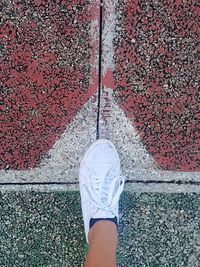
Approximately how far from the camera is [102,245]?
2137mm

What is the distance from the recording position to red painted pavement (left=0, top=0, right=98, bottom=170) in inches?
87.5

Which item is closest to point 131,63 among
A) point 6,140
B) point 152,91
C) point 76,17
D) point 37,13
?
point 152,91

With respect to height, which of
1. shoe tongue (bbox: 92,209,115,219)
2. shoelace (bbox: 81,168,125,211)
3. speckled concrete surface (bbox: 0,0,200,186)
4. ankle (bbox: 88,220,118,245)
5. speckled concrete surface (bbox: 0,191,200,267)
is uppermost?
speckled concrete surface (bbox: 0,0,200,186)

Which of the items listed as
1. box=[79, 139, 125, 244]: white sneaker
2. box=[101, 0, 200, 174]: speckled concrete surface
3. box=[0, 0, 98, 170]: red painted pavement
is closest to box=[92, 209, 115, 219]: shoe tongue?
box=[79, 139, 125, 244]: white sneaker

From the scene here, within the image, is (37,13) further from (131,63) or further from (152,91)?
(152,91)

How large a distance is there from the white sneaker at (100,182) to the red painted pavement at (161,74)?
18 centimetres

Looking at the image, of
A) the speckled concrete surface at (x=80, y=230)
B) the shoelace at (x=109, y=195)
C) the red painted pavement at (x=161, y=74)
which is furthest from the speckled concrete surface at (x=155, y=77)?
the speckled concrete surface at (x=80, y=230)

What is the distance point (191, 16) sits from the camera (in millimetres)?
2221

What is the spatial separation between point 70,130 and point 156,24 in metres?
0.62

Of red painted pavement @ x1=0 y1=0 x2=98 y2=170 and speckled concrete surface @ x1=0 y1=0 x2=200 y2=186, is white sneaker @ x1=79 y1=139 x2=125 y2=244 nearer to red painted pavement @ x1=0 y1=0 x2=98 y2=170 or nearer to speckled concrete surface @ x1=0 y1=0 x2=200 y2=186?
speckled concrete surface @ x1=0 y1=0 x2=200 y2=186

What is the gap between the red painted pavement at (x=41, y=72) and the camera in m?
2.22

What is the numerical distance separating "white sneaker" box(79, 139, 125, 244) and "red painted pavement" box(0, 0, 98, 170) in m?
0.19

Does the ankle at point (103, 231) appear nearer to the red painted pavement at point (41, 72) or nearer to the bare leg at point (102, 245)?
the bare leg at point (102, 245)

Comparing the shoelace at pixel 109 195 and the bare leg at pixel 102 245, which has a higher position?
the shoelace at pixel 109 195
